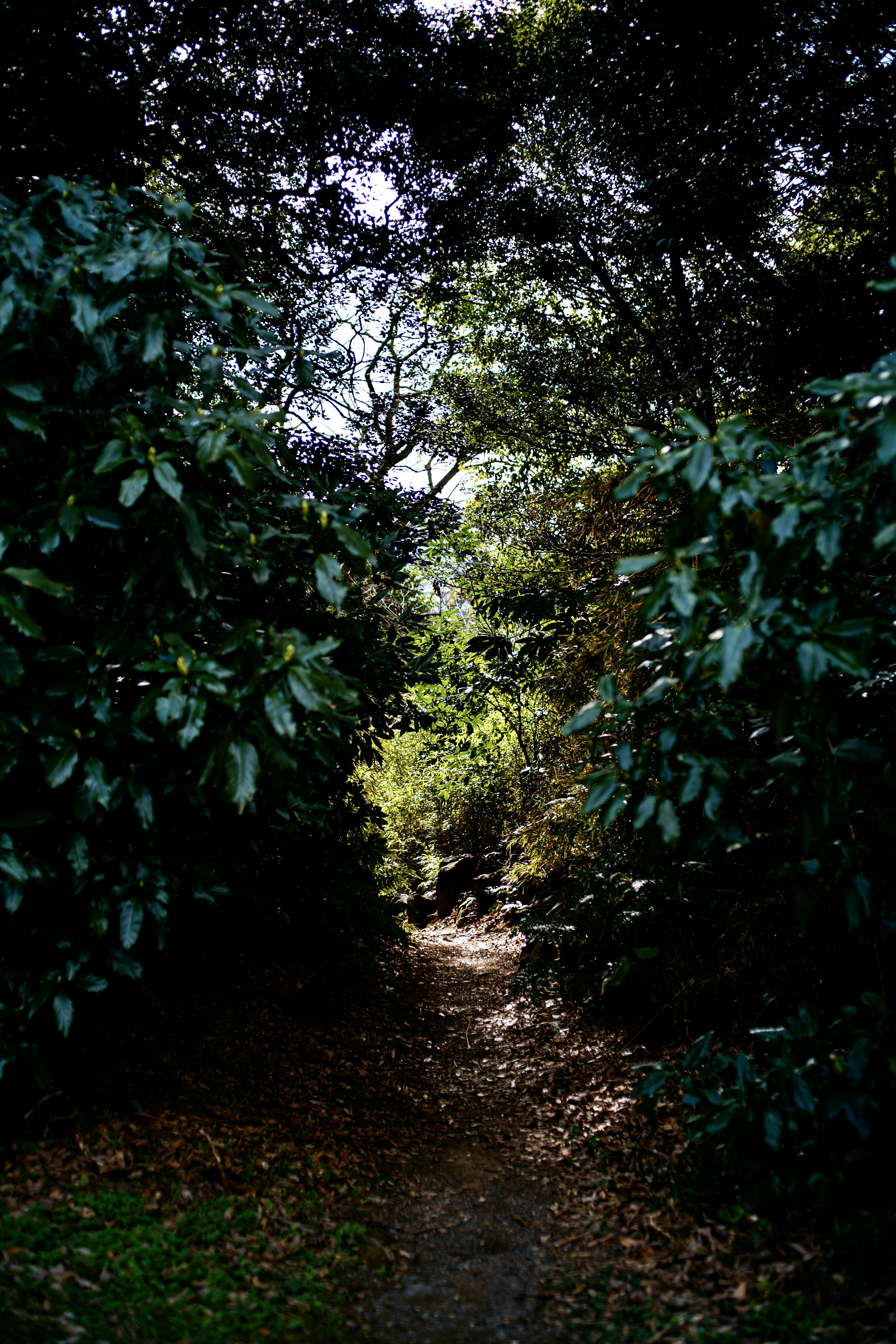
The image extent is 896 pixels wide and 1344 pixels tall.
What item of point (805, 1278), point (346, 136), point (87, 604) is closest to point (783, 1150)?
point (805, 1278)

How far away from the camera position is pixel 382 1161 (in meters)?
3.04

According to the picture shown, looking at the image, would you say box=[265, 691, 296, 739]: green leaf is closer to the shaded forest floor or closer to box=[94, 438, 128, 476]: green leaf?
box=[94, 438, 128, 476]: green leaf

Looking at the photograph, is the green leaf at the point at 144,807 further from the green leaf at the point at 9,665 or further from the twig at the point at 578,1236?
the twig at the point at 578,1236

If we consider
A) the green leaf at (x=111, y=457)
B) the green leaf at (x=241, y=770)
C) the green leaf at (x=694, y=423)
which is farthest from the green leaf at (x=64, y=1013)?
the green leaf at (x=694, y=423)

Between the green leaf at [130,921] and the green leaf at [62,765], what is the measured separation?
1.41ft

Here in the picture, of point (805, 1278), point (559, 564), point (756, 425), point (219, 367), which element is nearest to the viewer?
→ point (805, 1278)

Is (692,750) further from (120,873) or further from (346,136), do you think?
(346,136)

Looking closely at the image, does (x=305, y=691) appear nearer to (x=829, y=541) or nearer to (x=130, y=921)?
(x=130, y=921)

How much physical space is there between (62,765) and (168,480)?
831mm

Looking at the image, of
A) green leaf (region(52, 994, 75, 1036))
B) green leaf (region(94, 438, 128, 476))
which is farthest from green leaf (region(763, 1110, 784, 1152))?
green leaf (region(94, 438, 128, 476))

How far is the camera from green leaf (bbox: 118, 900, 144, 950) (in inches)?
91.5

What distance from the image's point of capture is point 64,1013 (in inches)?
90.6

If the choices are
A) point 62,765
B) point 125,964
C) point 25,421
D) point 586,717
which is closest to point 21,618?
point 62,765

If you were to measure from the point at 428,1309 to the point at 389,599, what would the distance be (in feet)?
12.1
